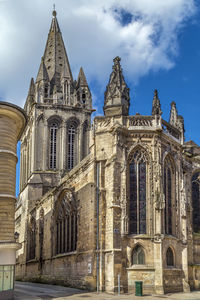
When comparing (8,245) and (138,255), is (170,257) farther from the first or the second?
(8,245)

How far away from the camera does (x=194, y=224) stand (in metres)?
29.2

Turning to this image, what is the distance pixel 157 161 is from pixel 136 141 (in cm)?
175

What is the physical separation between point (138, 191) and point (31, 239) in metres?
20.5

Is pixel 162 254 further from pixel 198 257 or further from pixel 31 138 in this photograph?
pixel 31 138

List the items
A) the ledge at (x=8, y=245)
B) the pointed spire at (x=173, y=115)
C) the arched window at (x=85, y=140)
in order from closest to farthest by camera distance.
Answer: the ledge at (x=8, y=245), the pointed spire at (x=173, y=115), the arched window at (x=85, y=140)

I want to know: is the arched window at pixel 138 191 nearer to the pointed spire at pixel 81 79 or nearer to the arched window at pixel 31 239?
the arched window at pixel 31 239

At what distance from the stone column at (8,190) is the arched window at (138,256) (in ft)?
24.0

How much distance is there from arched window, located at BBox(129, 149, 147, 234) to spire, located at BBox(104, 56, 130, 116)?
9.87 feet

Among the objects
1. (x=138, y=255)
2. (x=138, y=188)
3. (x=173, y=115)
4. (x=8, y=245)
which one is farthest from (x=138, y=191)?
(x=8, y=245)

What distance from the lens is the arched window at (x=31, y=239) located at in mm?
40031

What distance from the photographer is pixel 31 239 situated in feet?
135

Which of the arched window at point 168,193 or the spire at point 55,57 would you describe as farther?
the spire at point 55,57

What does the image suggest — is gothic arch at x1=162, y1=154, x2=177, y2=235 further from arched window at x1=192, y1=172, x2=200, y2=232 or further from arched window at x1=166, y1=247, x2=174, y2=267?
arched window at x1=192, y1=172, x2=200, y2=232

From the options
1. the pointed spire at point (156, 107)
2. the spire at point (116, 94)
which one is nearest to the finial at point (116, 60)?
the spire at point (116, 94)
